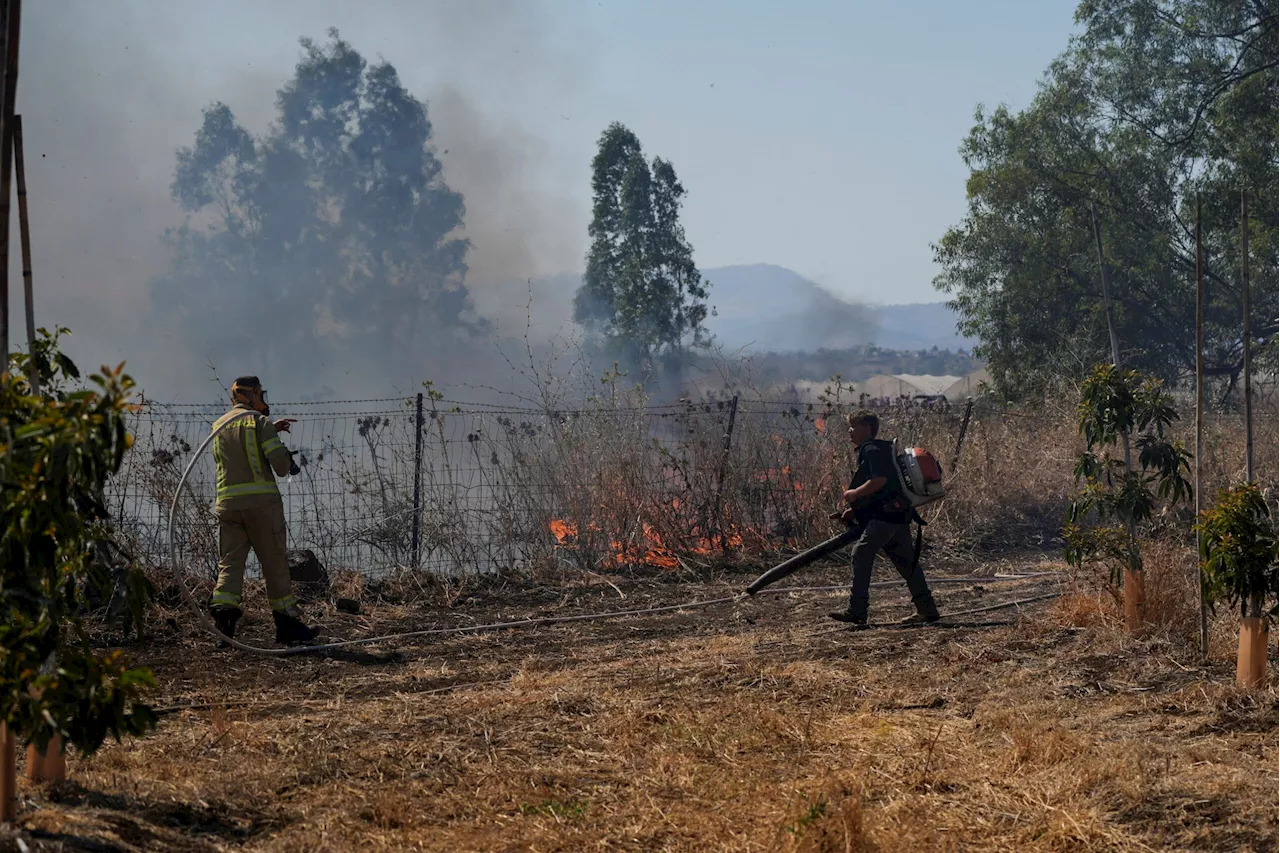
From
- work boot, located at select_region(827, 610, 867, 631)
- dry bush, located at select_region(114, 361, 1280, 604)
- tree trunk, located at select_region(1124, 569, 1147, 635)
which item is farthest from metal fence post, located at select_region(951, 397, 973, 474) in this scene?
tree trunk, located at select_region(1124, 569, 1147, 635)

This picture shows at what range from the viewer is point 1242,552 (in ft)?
A: 20.6

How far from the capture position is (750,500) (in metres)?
12.9

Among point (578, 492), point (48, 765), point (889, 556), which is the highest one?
point (578, 492)

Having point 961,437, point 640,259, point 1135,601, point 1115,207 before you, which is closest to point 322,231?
point 640,259

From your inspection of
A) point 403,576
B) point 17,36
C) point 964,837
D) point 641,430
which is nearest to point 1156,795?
point 964,837

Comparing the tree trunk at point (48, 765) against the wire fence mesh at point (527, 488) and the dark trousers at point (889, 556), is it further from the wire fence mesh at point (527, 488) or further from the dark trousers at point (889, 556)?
the dark trousers at point (889, 556)

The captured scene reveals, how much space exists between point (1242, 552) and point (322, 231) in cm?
4308

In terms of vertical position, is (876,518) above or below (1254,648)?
above

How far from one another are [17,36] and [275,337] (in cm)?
4192

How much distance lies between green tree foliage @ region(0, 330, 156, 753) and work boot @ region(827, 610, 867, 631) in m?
5.86

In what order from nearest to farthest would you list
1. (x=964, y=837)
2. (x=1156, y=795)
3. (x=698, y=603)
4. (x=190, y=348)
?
(x=964, y=837) → (x=1156, y=795) → (x=698, y=603) → (x=190, y=348)

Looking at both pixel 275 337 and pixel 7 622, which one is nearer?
pixel 7 622

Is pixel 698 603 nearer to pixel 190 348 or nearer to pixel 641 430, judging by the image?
pixel 641 430

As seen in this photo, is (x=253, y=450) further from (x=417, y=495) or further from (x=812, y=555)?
(x=812, y=555)
